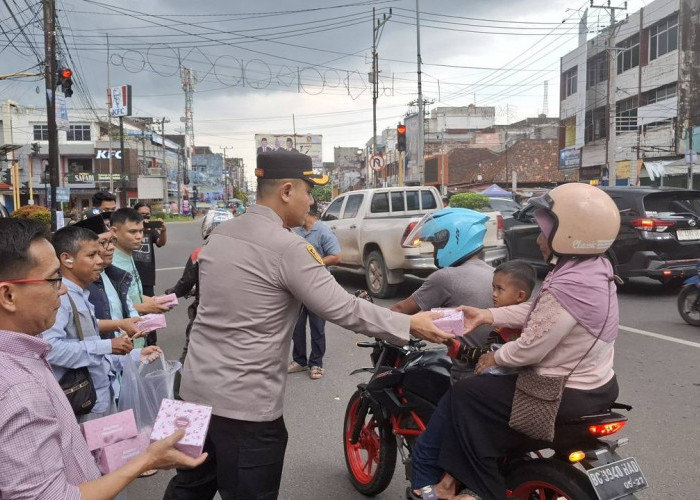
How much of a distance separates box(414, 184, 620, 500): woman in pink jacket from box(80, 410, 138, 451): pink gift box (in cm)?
128

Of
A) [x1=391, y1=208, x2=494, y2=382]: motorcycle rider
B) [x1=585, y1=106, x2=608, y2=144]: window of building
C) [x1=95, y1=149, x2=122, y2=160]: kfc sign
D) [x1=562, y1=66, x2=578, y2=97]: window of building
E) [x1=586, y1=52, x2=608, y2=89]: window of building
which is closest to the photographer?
[x1=391, y1=208, x2=494, y2=382]: motorcycle rider

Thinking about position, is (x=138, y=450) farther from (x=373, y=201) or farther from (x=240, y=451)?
(x=373, y=201)

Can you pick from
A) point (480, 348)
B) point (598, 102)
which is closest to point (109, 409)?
point (480, 348)

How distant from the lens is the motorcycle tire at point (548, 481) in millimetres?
2172

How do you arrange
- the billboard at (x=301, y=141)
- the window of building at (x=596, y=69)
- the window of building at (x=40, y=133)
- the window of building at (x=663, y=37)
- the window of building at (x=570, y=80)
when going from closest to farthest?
the window of building at (x=663, y=37), the window of building at (x=596, y=69), the window of building at (x=570, y=80), the window of building at (x=40, y=133), the billboard at (x=301, y=141)

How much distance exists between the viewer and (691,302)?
24.7 ft

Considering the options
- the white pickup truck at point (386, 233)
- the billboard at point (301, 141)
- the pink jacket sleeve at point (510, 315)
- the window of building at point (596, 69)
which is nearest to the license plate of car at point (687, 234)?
the white pickup truck at point (386, 233)

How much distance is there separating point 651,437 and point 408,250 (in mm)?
5778

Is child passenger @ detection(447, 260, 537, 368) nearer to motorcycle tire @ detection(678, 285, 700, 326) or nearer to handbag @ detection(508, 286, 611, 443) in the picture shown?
handbag @ detection(508, 286, 611, 443)

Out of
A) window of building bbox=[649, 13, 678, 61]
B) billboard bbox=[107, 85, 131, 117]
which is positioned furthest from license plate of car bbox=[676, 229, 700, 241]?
billboard bbox=[107, 85, 131, 117]

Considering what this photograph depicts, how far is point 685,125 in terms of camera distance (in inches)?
1136

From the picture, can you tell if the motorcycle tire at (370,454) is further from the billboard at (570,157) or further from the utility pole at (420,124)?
the billboard at (570,157)

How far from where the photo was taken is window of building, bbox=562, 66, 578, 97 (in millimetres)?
38750

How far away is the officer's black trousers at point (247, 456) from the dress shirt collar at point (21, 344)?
859mm
